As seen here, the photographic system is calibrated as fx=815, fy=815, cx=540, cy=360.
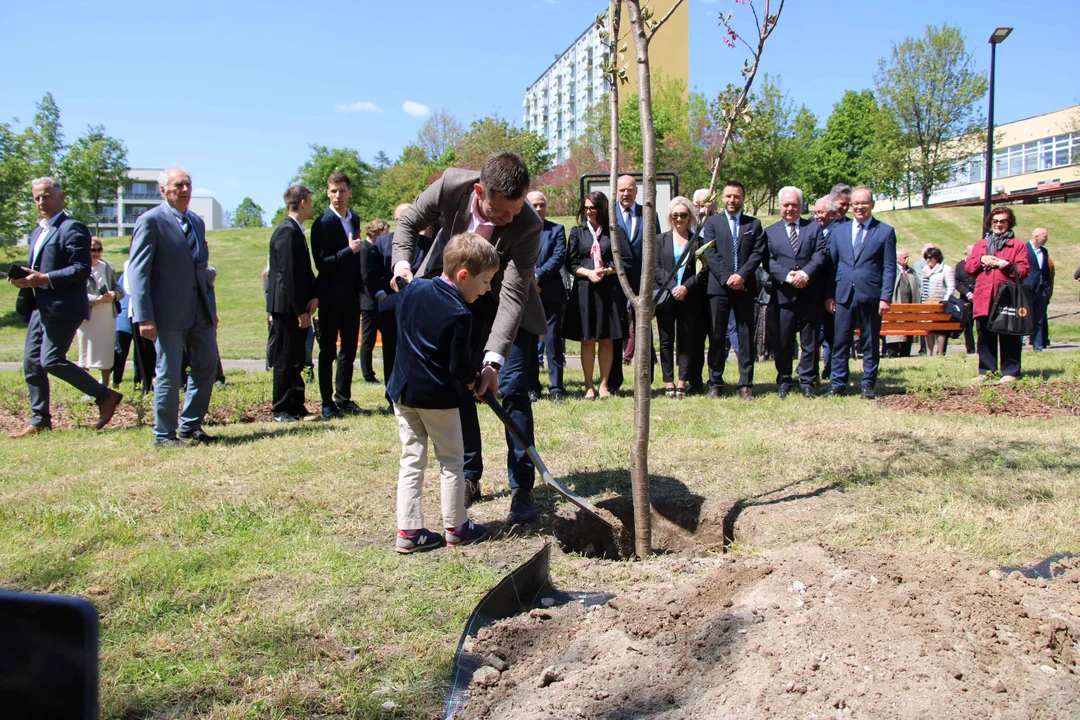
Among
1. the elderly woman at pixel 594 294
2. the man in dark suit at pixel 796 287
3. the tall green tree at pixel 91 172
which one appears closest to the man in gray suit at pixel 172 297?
the elderly woman at pixel 594 294

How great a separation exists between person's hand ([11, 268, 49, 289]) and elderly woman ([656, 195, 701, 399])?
→ 5.60 meters

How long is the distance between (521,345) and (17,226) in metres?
35.4

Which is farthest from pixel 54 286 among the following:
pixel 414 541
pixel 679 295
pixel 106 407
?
pixel 679 295

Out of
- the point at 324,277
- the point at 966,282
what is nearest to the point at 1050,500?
the point at 324,277

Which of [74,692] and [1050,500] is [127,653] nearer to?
[74,692]

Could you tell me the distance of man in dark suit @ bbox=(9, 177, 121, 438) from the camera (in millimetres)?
6852

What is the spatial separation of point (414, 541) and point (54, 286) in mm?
4740

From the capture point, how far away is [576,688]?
8.45ft


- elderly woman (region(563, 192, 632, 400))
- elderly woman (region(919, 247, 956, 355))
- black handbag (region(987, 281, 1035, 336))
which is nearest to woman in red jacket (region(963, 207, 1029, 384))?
black handbag (region(987, 281, 1035, 336))

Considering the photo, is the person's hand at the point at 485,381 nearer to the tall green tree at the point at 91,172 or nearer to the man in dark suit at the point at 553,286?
the man in dark suit at the point at 553,286

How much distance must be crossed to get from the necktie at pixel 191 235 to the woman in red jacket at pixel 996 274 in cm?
796

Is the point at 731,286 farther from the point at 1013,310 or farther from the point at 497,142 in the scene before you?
the point at 497,142

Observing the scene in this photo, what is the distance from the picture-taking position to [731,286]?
27.2 feet

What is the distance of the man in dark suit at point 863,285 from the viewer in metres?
8.24
